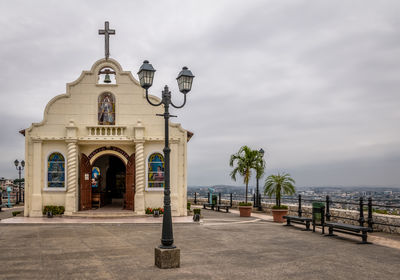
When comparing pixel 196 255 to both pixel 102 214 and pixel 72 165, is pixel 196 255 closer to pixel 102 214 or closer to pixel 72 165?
pixel 102 214

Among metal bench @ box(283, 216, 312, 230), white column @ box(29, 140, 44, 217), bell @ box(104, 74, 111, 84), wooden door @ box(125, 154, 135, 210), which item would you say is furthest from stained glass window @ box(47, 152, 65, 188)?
metal bench @ box(283, 216, 312, 230)

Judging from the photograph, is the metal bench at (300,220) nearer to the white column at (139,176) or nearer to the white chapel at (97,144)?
the white chapel at (97,144)

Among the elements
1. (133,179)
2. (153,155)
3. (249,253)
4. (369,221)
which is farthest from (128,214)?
(369,221)

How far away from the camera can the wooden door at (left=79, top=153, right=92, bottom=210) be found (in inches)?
736

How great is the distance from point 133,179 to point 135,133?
234cm

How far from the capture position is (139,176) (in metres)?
18.5

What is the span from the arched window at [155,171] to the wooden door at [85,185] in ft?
10.6

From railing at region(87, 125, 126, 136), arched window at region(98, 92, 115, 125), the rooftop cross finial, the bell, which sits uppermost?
the rooftop cross finial

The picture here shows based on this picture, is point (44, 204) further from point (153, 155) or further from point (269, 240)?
point (269, 240)

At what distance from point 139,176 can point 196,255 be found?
9.33 meters

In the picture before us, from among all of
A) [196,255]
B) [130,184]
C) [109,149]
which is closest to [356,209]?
[196,255]

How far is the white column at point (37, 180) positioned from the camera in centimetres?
1817

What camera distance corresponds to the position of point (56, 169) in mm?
18562

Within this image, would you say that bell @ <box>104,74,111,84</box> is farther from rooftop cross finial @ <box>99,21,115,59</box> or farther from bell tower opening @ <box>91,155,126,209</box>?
bell tower opening @ <box>91,155,126,209</box>
